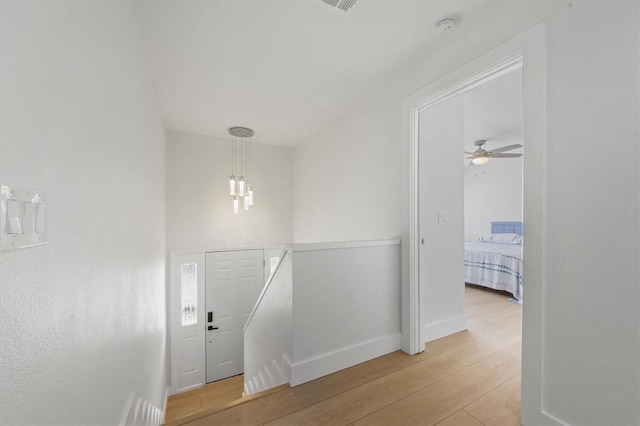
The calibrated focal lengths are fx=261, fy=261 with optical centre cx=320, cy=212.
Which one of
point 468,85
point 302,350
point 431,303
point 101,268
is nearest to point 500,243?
point 431,303

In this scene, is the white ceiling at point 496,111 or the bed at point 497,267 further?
Answer: the bed at point 497,267

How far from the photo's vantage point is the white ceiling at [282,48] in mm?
1670

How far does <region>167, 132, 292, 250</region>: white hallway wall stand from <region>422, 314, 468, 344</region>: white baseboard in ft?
9.77

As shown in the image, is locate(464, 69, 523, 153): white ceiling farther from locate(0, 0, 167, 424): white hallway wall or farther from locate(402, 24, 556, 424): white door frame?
locate(0, 0, 167, 424): white hallway wall

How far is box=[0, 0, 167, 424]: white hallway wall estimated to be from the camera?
57 cm

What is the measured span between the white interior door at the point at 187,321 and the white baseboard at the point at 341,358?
2822 millimetres

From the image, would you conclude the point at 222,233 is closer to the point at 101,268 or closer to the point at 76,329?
the point at 101,268

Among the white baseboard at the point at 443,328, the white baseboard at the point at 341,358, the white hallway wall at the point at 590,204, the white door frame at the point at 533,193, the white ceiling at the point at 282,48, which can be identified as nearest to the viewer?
the white hallway wall at the point at 590,204

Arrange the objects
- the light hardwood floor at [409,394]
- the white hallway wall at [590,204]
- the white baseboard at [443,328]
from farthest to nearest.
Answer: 1. the white baseboard at [443,328]
2. the light hardwood floor at [409,394]
3. the white hallway wall at [590,204]

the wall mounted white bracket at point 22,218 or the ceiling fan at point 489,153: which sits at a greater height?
the ceiling fan at point 489,153

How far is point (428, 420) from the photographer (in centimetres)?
149

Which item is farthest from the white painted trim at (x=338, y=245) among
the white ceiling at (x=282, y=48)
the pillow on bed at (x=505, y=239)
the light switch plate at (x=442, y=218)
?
the pillow on bed at (x=505, y=239)

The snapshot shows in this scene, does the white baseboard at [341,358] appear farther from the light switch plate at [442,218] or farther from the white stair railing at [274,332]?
the light switch plate at [442,218]

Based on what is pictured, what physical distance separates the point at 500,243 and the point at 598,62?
508 cm
